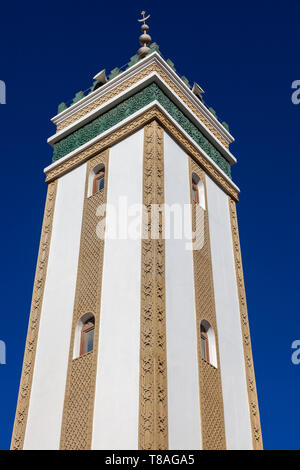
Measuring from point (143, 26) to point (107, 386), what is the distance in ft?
21.4

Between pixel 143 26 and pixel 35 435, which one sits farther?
pixel 143 26

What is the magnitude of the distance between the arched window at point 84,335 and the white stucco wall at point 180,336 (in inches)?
38.8

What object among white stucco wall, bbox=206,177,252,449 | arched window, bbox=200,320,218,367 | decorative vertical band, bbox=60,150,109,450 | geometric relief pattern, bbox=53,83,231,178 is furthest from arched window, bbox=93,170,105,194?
arched window, bbox=200,320,218,367

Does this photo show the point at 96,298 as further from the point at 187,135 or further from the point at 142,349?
the point at 187,135

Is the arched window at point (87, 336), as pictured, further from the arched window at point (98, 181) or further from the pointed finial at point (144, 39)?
the pointed finial at point (144, 39)

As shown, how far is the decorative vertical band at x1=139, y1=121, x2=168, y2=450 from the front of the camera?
5676 millimetres

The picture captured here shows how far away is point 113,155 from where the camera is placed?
27.6 feet

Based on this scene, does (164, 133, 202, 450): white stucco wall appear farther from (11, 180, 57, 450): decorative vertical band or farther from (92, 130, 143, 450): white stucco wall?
(11, 180, 57, 450): decorative vertical band

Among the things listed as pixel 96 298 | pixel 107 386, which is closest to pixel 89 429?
pixel 107 386

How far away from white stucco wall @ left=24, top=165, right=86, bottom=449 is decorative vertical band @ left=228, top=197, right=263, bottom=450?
231 cm

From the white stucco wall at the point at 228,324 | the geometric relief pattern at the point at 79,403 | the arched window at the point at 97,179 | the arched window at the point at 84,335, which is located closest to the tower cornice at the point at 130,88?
the arched window at the point at 97,179

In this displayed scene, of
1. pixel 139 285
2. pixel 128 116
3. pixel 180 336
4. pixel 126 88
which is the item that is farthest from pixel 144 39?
pixel 180 336
